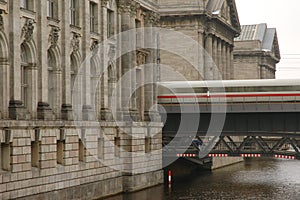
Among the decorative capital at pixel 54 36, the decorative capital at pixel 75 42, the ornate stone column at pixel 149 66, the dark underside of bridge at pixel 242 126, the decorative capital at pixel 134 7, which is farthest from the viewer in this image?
the dark underside of bridge at pixel 242 126

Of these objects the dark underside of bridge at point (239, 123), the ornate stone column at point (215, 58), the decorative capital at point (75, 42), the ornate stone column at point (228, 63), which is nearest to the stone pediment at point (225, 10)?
the ornate stone column at point (215, 58)

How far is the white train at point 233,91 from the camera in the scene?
68.9 m

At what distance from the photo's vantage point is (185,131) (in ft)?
240

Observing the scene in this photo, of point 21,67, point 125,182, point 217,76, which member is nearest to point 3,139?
point 21,67

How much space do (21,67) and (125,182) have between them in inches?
707

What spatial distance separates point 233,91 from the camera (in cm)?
7138

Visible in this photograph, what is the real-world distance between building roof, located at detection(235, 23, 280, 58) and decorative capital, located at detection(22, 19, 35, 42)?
11758 cm

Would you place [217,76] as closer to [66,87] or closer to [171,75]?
[171,75]

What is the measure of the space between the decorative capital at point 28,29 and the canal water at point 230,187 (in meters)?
16.1

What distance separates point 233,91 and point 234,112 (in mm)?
2329

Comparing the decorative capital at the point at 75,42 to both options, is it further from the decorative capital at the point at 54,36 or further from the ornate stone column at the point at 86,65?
the decorative capital at the point at 54,36

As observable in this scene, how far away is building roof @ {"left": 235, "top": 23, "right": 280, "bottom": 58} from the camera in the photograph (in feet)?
540

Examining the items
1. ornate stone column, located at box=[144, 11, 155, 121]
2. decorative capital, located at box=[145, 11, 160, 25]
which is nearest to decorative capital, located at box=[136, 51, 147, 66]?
ornate stone column, located at box=[144, 11, 155, 121]

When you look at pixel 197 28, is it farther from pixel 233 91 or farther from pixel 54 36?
pixel 54 36
